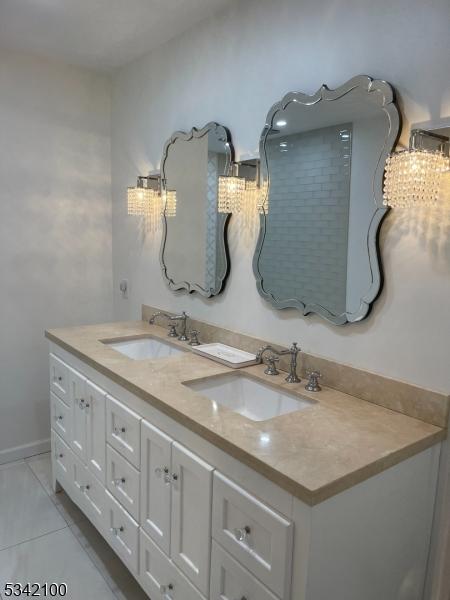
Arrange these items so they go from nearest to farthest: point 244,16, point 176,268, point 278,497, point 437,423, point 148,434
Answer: point 278,497
point 437,423
point 148,434
point 244,16
point 176,268

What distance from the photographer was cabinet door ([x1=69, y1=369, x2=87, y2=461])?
2191 mm

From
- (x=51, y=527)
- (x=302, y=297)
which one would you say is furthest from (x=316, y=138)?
(x=51, y=527)

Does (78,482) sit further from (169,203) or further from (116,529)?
(169,203)

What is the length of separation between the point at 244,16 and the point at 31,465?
2783mm

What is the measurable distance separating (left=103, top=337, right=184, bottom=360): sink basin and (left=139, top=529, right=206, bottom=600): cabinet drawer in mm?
924

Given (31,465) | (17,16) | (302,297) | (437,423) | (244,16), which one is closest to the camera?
(437,423)

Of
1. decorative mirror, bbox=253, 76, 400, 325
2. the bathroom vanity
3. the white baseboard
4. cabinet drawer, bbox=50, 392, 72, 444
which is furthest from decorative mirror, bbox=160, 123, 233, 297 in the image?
the white baseboard

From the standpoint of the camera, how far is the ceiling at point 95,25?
2.16m

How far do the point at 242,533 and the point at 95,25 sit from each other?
241 centimetres

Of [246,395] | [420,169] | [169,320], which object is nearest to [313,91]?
[420,169]

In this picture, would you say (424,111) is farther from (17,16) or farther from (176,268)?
(17,16)

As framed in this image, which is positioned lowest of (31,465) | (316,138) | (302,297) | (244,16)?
(31,465)

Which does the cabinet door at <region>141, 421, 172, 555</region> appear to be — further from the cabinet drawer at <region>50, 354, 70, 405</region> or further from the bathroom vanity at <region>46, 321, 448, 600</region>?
the cabinet drawer at <region>50, 354, 70, 405</region>

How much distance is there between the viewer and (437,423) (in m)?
1.43
